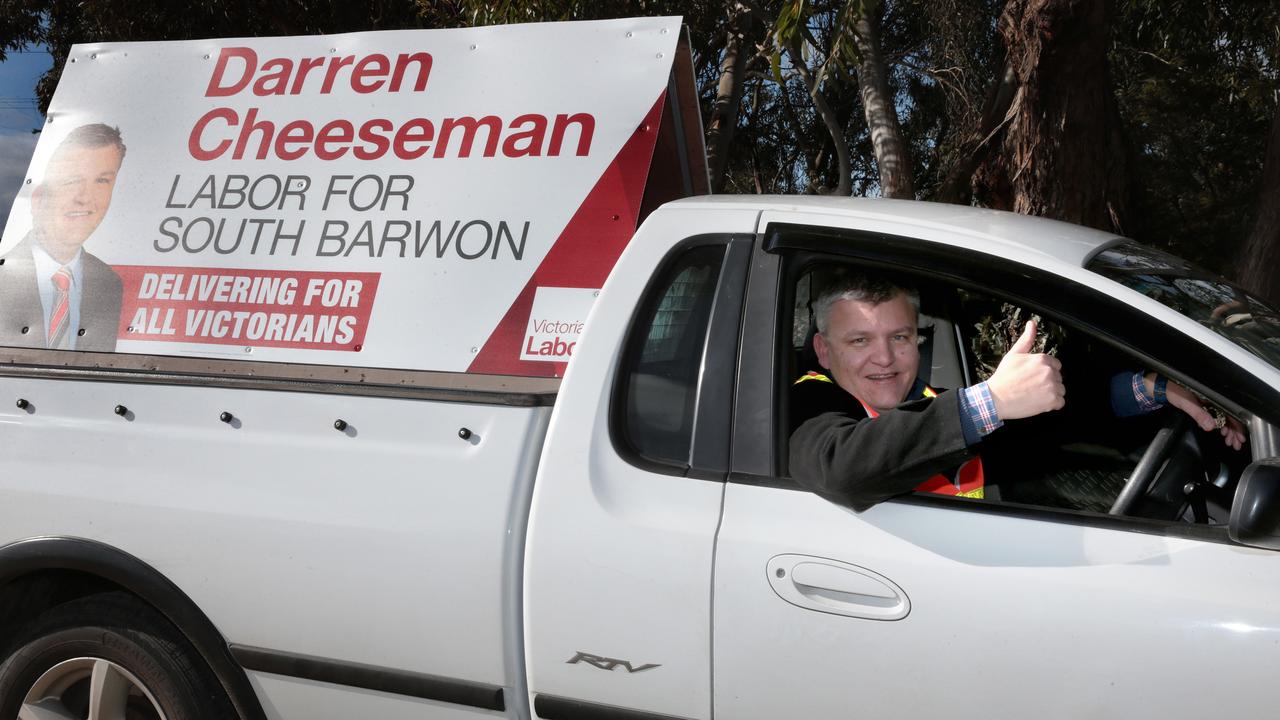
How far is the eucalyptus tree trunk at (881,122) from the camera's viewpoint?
9531mm

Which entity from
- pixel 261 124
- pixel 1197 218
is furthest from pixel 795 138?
pixel 261 124

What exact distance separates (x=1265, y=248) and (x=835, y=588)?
5793mm

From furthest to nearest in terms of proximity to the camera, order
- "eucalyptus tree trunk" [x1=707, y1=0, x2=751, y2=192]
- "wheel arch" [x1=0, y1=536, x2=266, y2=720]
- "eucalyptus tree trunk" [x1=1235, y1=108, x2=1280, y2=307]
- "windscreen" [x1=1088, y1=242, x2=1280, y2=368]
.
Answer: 1. "eucalyptus tree trunk" [x1=707, y1=0, x2=751, y2=192]
2. "eucalyptus tree trunk" [x1=1235, y1=108, x2=1280, y2=307]
3. "wheel arch" [x1=0, y1=536, x2=266, y2=720]
4. "windscreen" [x1=1088, y1=242, x2=1280, y2=368]

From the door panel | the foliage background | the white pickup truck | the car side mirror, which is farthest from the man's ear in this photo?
the foliage background

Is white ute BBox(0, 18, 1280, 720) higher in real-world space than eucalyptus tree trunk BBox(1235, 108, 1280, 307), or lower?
lower

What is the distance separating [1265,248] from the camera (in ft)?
21.3

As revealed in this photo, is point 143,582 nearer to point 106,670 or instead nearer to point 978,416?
point 106,670

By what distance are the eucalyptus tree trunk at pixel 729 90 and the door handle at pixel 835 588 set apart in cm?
786

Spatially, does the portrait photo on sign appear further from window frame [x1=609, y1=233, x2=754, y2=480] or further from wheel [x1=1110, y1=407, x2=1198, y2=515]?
wheel [x1=1110, y1=407, x2=1198, y2=515]

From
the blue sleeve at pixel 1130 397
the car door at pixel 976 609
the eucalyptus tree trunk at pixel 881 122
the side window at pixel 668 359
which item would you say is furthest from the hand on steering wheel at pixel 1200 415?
the eucalyptus tree trunk at pixel 881 122

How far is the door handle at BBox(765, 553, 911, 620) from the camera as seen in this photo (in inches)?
76.4

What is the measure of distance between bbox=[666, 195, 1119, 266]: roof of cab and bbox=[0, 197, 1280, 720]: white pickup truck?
15mm

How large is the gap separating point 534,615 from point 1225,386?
4.50 ft

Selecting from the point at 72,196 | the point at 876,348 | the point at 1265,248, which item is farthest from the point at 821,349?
the point at 1265,248
